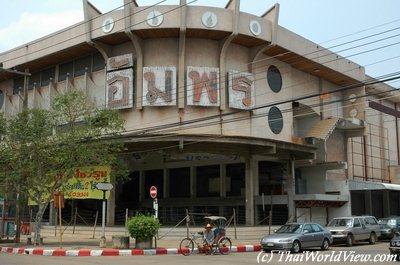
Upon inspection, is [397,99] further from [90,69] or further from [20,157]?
[20,157]

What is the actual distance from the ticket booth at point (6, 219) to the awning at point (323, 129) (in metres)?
22.9

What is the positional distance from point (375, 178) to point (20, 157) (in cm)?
3884

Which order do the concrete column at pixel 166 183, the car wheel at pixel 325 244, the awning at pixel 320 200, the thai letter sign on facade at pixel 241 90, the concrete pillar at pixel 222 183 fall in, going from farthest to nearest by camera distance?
the concrete column at pixel 166 183, the concrete pillar at pixel 222 183, the awning at pixel 320 200, the thai letter sign on facade at pixel 241 90, the car wheel at pixel 325 244

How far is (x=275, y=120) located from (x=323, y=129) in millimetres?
4746

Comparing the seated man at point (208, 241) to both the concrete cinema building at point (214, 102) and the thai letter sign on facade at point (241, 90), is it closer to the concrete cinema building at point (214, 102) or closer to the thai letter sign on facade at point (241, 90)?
the concrete cinema building at point (214, 102)

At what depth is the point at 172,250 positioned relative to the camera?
21.9m

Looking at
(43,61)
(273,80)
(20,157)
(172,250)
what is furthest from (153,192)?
(43,61)

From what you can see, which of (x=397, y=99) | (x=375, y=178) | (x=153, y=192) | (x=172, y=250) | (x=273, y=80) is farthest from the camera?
(x=397, y=99)

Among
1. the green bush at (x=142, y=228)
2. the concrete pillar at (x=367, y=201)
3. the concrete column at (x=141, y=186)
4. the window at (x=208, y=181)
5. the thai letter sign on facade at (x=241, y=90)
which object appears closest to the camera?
the green bush at (x=142, y=228)

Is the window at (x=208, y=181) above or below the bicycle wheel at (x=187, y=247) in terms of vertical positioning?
above

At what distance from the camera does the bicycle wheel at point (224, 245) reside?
21.2 metres

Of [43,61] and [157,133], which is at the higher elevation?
[43,61]

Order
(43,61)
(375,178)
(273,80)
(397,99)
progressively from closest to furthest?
(273,80) < (43,61) < (375,178) < (397,99)

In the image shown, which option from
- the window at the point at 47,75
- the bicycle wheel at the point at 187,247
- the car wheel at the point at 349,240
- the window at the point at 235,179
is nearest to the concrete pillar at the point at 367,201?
the window at the point at 235,179
